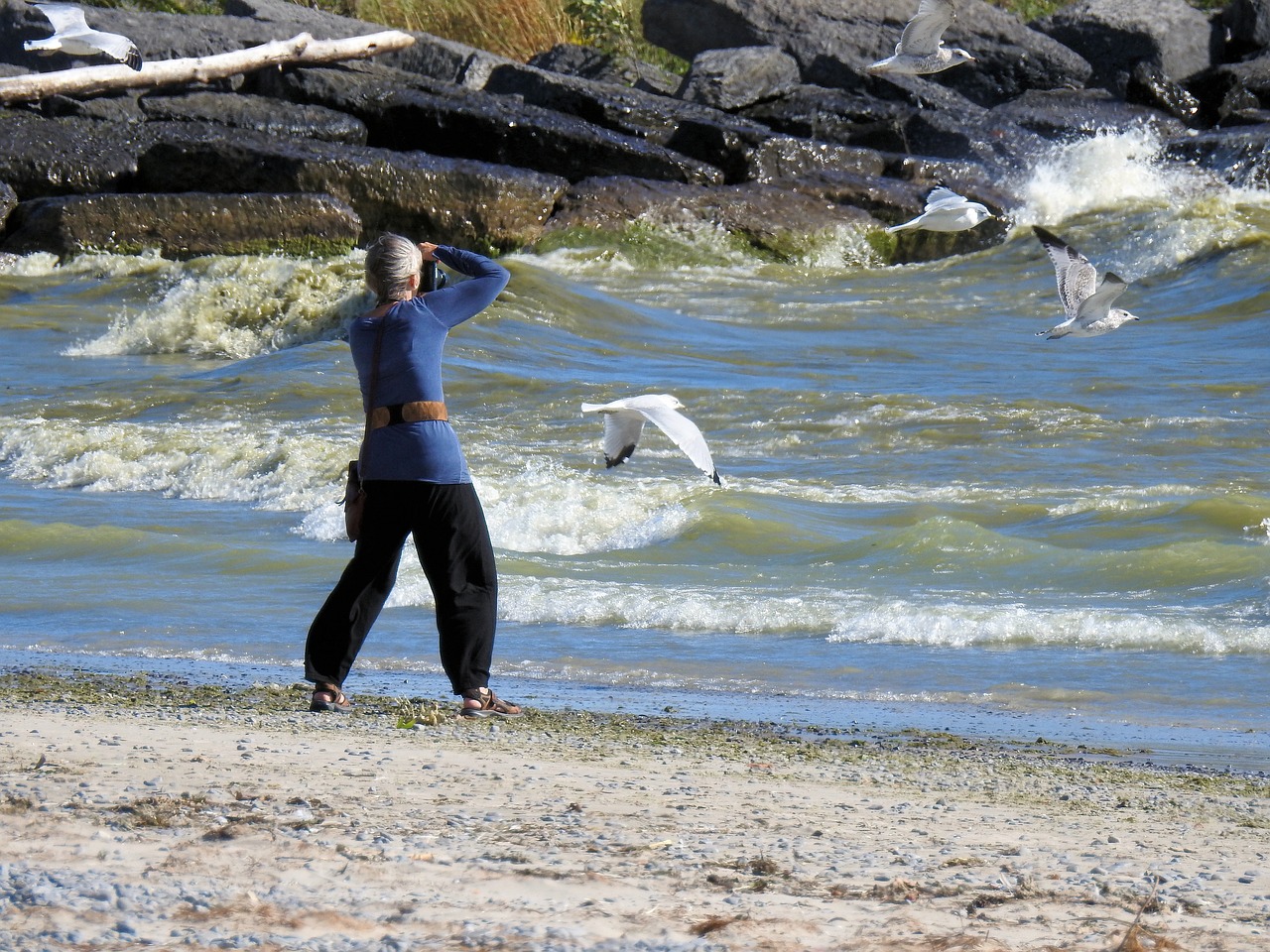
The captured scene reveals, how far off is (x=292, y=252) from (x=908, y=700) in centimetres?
1503

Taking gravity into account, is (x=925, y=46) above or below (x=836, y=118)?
below

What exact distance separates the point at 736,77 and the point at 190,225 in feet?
33.3

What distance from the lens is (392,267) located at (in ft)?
17.7

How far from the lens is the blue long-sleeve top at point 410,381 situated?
17.4 feet

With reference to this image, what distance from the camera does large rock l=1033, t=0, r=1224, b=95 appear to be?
30.6 m

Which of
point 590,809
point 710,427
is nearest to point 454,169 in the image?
point 710,427

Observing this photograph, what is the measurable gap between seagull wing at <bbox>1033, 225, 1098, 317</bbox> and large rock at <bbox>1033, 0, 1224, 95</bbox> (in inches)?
848

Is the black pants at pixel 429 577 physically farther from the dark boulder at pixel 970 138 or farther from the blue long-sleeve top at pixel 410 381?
the dark boulder at pixel 970 138

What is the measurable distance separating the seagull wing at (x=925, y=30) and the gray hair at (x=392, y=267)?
373 inches

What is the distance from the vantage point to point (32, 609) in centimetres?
811

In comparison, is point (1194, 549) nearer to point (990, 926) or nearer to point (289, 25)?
point (990, 926)

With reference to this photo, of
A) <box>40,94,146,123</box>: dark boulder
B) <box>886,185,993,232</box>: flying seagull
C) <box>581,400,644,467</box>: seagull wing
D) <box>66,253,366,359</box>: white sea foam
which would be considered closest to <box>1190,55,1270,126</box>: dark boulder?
<box>66,253,366,359</box>: white sea foam

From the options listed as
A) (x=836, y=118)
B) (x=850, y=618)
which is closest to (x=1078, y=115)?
(x=836, y=118)

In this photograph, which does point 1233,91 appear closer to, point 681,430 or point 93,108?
point 93,108
